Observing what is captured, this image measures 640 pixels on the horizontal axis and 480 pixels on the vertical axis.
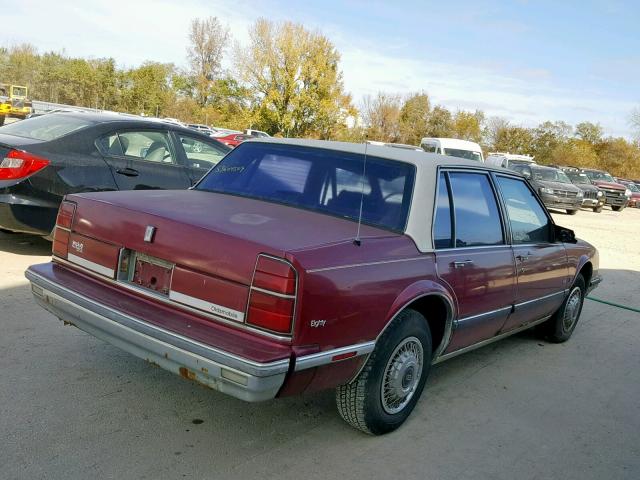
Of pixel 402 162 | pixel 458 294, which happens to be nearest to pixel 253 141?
pixel 402 162

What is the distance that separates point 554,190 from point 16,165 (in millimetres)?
19763

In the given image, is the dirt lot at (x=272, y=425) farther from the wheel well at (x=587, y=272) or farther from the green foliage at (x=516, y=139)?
the green foliage at (x=516, y=139)

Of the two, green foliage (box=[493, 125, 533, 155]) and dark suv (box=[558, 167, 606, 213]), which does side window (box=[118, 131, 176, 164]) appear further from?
green foliage (box=[493, 125, 533, 155])

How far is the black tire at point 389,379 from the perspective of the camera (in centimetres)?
326

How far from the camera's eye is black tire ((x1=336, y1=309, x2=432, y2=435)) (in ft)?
10.7

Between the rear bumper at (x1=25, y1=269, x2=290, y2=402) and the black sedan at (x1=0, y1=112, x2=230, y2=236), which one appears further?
the black sedan at (x1=0, y1=112, x2=230, y2=236)

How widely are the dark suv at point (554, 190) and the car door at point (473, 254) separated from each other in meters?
18.4

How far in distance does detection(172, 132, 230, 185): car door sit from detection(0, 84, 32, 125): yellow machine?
3246 centimetres

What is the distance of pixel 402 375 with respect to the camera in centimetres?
349

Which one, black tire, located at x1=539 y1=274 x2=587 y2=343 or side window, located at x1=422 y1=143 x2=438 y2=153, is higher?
side window, located at x1=422 y1=143 x2=438 y2=153

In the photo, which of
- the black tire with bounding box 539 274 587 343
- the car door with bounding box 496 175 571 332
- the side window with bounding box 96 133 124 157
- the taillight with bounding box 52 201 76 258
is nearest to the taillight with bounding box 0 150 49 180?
the side window with bounding box 96 133 124 157

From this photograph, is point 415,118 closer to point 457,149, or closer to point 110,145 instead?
point 457,149

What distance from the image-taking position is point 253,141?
4.54 metres

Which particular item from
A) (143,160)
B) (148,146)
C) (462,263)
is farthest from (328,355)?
(148,146)
